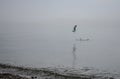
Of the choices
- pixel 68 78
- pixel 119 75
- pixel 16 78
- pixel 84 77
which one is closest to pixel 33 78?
pixel 16 78

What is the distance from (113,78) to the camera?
1123 inches

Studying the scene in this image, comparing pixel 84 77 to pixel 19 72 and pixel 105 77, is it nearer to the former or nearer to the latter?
pixel 105 77

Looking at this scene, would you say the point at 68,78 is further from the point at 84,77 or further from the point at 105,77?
the point at 105,77

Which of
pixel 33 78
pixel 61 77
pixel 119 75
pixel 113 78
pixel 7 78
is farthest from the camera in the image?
pixel 119 75

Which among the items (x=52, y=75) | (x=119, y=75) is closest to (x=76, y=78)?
(x=52, y=75)

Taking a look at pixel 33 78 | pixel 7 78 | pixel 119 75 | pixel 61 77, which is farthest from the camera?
pixel 119 75

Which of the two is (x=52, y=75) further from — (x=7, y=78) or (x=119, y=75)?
(x=119, y=75)

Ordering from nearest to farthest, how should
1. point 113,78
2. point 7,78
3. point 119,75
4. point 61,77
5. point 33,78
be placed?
point 7,78 → point 33,78 → point 61,77 → point 113,78 → point 119,75

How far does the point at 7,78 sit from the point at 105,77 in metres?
12.2

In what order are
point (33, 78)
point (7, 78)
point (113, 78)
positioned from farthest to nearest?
point (113, 78)
point (33, 78)
point (7, 78)

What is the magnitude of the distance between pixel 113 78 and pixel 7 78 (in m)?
12.8

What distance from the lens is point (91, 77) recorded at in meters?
28.2

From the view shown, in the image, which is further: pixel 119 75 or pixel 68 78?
pixel 119 75

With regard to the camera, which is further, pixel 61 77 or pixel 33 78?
pixel 61 77
